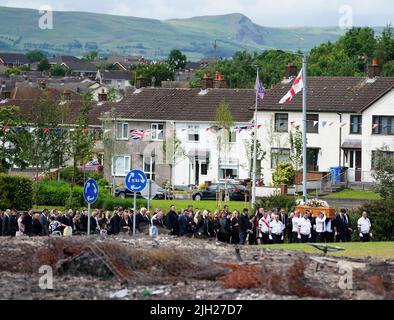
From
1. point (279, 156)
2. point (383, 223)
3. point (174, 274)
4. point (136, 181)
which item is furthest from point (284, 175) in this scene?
point (174, 274)

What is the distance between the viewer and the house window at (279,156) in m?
81.1

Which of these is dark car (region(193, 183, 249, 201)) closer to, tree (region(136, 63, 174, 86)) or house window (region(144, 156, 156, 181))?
house window (region(144, 156, 156, 181))

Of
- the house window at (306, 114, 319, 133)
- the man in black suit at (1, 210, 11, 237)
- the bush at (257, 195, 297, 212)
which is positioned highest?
the house window at (306, 114, 319, 133)

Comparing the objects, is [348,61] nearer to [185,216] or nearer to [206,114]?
[206,114]

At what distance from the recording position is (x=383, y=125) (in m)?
81.9

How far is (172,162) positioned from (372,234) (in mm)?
42180

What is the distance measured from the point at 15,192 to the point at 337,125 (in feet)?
95.4

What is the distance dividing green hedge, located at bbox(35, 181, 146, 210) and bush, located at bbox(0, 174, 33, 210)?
2.06 meters

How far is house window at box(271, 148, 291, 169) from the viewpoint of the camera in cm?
8109

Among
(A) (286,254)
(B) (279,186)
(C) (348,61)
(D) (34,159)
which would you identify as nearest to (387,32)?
(C) (348,61)

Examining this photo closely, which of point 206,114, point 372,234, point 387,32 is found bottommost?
point 372,234

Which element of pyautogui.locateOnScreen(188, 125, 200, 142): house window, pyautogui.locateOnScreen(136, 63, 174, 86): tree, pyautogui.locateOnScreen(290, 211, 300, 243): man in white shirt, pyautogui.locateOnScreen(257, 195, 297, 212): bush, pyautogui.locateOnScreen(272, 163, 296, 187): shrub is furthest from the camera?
pyautogui.locateOnScreen(136, 63, 174, 86): tree

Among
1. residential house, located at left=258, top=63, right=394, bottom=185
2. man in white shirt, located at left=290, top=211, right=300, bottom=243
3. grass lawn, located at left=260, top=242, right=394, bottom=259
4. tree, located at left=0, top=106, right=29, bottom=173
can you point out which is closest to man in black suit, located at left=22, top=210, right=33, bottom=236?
grass lawn, located at left=260, top=242, right=394, bottom=259
